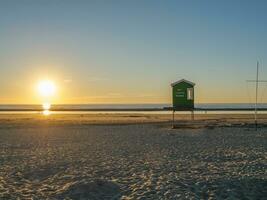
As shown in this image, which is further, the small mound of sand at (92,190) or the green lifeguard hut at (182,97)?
the green lifeguard hut at (182,97)

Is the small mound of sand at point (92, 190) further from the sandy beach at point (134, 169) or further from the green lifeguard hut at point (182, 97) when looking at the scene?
the green lifeguard hut at point (182, 97)

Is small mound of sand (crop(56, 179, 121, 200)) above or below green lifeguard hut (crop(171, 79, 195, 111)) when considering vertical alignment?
below

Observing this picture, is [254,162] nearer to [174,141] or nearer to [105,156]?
[105,156]

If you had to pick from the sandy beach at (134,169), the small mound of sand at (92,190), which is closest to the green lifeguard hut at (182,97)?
the sandy beach at (134,169)

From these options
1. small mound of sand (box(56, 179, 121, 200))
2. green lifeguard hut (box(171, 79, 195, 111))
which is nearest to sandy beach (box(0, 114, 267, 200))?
small mound of sand (box(56, 179, 121, 200))

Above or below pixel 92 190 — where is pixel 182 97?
above

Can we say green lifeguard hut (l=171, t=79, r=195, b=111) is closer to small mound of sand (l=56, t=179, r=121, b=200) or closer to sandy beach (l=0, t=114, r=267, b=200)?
sandy beach (l=0, t=114, r=267, b=200)

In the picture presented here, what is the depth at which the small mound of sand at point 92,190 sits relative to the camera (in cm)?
1082

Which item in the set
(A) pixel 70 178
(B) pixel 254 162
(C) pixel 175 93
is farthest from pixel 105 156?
(C) pixel 175 93

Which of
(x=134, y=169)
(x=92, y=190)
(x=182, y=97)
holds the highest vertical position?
(x=182, y=97)

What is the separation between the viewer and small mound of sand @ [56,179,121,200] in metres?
10.8

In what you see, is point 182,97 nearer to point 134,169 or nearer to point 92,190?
point 134,169

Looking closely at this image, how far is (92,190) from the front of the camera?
11336 millimetres

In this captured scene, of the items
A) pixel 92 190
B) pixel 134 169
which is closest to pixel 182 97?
pixel 134 169
